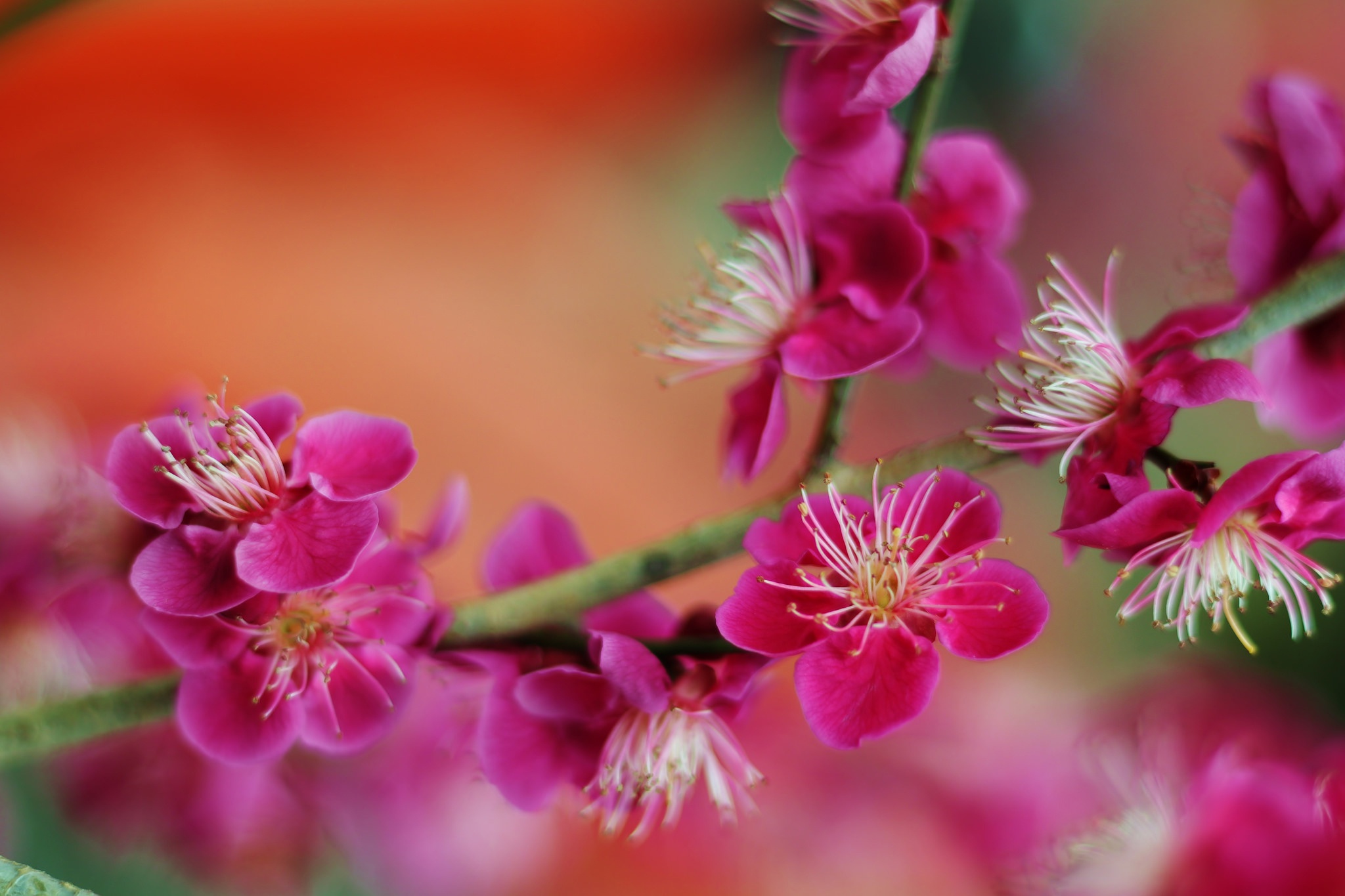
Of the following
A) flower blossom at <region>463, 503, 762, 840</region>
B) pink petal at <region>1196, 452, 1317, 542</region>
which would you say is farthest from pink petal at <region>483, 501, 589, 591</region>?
pink petal at <region>1196, 452, 1317, 542</region>

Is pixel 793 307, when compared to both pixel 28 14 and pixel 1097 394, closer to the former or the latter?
pixel 1097 394

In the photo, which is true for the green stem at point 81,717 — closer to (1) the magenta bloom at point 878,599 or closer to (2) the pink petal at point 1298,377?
(1) the magenta bloom at point 878,599

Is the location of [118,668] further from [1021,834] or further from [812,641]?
[1021,834]

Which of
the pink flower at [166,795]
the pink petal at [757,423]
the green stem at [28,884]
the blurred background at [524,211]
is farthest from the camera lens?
the blurred background at [524,211]

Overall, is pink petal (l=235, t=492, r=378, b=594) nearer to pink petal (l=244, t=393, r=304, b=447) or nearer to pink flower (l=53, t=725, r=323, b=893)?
pink petal (l=244, t=393, r=304, b=447)

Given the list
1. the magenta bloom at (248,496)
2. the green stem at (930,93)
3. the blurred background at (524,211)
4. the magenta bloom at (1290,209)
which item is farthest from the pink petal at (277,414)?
the blurred background at (524,211)

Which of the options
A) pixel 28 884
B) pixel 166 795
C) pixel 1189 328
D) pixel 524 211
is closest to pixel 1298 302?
pixel 1189 328
